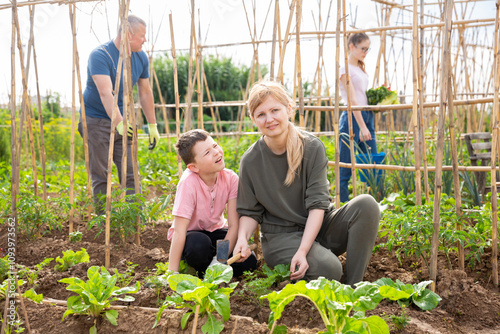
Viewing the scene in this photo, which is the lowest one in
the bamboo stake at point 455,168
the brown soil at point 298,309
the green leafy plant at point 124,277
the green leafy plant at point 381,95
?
the brown soil at point 298,309

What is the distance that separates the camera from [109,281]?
5.41 ft

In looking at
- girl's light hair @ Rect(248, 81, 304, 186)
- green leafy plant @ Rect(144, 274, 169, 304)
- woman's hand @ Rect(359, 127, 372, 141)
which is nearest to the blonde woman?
girl's light hair @ Rect(248, 81, 304, 186)

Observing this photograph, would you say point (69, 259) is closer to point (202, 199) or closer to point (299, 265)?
point (202, 199)

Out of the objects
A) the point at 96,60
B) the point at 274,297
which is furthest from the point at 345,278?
the point at 96,60

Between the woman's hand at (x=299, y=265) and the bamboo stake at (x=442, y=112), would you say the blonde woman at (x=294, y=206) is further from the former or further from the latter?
the bamboo stake at (x=442, y=112)

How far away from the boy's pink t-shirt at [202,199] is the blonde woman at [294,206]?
0.39 feet

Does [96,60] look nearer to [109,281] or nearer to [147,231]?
[147,231]

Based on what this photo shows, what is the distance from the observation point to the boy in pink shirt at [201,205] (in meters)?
2.07

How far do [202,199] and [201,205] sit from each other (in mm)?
32

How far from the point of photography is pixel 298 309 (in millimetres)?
1689

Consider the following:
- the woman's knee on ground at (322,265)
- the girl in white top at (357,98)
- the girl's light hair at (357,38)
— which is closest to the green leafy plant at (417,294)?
the woman's knee on ground at (322,265)

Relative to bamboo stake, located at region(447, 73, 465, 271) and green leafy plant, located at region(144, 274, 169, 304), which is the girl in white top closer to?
bamboo stake, located at region(447, 73, 465, 271)

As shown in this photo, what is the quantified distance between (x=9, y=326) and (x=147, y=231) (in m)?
1.35

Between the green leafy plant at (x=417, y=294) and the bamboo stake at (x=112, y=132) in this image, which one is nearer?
the green leafy plant at (x=417, y=294)
